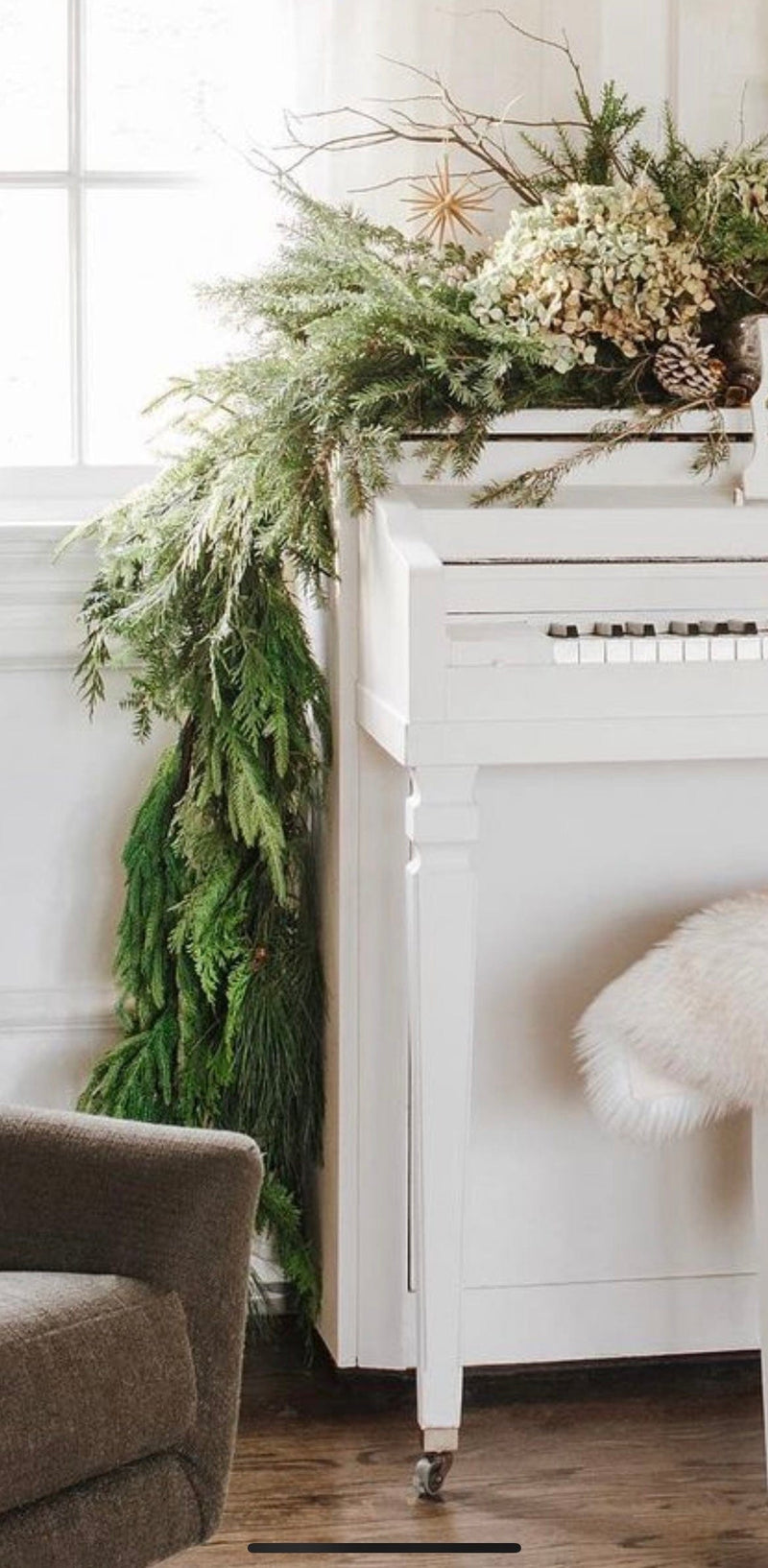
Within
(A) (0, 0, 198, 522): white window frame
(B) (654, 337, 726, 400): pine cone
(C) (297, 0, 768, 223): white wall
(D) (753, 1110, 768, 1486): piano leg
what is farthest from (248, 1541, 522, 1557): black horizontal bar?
(C) (297, 0, 768, 223): white wall

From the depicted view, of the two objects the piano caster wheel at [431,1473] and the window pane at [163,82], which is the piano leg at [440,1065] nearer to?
the piano caster wheel at [431,1473]

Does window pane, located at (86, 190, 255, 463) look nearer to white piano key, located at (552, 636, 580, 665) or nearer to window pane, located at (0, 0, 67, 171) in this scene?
window pane, located at (0, 0, 67, 171)

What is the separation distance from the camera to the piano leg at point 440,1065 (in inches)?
96.4

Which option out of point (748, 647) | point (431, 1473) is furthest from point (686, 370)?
point (431, 1473)

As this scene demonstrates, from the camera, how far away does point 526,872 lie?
2.79 metres

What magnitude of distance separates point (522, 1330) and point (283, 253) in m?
1.39

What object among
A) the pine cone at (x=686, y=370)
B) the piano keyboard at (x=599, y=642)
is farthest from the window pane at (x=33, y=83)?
the piano keyboard at (x=599, y=642)

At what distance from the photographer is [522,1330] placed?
2.89 metres

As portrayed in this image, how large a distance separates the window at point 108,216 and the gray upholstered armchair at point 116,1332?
1.33 metres

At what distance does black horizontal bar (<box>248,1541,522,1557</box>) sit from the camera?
249 cm

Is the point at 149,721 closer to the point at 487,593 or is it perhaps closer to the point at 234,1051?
the point at 234,1051

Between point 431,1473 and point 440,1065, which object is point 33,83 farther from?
point 431,1473

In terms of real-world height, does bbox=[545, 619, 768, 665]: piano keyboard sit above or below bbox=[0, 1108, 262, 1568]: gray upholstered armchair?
above

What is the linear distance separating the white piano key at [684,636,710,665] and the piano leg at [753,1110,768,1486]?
495 millimetres
